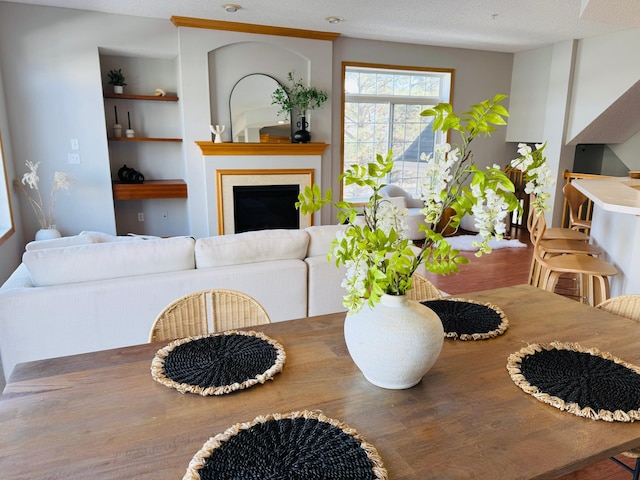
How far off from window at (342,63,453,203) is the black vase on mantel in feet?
2.43

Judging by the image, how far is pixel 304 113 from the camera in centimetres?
566

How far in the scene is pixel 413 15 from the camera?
4.71 meters

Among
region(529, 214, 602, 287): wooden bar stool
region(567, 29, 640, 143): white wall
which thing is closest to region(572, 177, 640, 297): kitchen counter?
region(529, 214, 602, 287): wooden bar stool

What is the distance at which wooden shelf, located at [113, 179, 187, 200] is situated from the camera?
505 cm

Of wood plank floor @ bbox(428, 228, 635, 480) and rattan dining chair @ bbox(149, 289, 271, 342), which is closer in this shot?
rattan dining chair @ bbox(149, 289, 271, 342)

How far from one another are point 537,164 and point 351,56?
5225 millimetres

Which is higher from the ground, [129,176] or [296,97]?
[296,97]

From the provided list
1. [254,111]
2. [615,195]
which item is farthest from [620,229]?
[254,111]

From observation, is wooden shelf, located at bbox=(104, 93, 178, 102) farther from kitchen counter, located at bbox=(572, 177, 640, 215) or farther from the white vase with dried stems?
kitchen counter, located at bbox=(572, 177, 640, 215)

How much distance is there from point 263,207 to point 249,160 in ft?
2.00

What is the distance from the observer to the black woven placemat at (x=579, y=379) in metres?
1.08

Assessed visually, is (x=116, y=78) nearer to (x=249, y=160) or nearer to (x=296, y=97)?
(x=249, y=160)

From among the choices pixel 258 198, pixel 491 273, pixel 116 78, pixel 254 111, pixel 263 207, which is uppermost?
pixel 116 78

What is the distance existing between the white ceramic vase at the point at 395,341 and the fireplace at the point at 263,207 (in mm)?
4470
